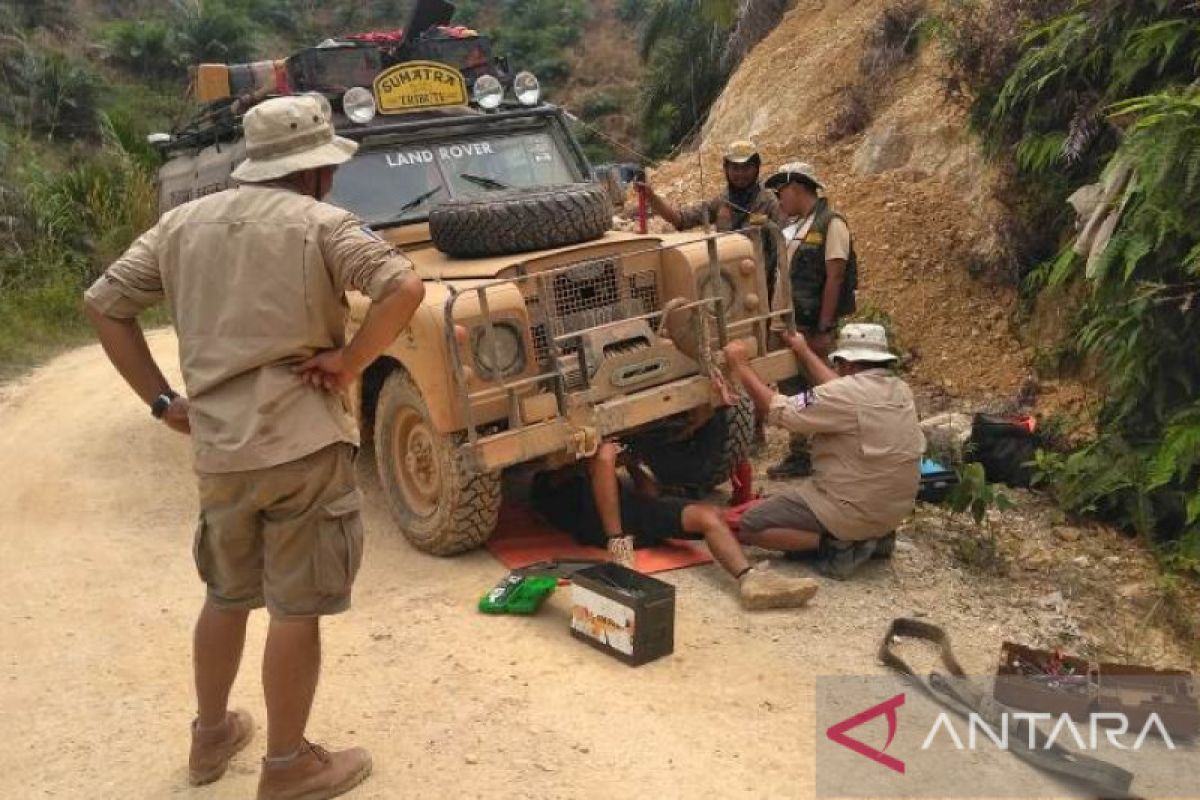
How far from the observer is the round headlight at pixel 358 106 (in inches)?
244

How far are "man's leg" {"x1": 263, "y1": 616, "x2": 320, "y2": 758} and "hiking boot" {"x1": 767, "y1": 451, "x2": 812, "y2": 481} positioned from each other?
12.5 ft

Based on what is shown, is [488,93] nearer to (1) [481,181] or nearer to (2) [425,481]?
(1) [481,181]

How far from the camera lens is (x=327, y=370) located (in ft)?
10.8

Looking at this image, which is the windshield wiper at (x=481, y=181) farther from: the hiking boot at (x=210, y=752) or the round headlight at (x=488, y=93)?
the hiking boot at (x=210, y=752)

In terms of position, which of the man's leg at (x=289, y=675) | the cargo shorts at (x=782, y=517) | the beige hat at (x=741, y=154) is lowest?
the cargo shorts at (x=782, y=517)

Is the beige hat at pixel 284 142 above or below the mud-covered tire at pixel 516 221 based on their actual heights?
above

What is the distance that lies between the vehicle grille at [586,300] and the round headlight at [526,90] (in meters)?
1.68

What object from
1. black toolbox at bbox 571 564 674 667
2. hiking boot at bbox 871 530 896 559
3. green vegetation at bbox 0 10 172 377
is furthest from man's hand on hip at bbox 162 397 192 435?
green vegetation at bbox 0 10 172 377

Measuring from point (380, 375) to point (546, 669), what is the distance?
2084 millimetres

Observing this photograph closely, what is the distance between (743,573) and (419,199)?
2.67 meters

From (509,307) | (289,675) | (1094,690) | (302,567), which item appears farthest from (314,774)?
(1094,690)

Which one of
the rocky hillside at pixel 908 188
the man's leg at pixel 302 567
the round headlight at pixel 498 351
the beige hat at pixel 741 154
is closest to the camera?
the man's leg at pixel 302 567

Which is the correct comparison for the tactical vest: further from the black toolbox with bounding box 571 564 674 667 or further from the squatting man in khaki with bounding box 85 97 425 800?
the squatting man in khaki with bounding box 85 97 425 800

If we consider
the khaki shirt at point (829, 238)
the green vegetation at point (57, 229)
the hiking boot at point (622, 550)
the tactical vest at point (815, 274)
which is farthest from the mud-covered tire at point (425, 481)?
the green vegetation at point (57, 229)
